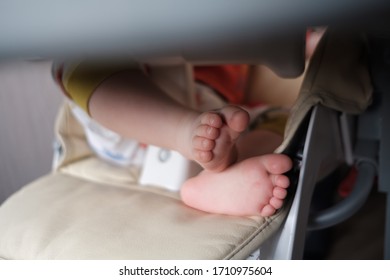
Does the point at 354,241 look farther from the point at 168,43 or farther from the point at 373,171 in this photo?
the point at 168,43

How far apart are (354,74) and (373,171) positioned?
14 cm

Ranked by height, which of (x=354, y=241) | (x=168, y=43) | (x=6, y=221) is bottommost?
(x=354, y=241)

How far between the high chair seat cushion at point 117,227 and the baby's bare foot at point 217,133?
3.0 inches

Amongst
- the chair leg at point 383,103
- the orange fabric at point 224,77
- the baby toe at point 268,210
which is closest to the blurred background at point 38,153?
the orange fabric at point 224,77

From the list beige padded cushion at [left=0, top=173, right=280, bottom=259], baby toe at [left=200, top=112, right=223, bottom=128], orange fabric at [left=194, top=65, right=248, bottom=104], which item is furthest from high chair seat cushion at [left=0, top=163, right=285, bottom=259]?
orange fabric at [left=194, top=65, right=248, bottom=104]

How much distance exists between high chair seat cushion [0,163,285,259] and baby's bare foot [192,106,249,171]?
8 cm

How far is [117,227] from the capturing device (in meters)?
0.44

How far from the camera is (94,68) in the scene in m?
0.54

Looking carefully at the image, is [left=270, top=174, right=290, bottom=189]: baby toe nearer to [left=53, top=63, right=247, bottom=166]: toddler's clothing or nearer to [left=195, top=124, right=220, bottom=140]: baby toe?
[left=195, top=124, right=220, bottom=140]: baby toe

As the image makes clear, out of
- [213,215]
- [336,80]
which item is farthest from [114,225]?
[336,80]

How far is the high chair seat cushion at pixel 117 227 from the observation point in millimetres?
394

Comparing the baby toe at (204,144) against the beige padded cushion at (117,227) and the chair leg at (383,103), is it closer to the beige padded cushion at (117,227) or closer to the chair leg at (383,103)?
the beige padded cushion at (117,227)
